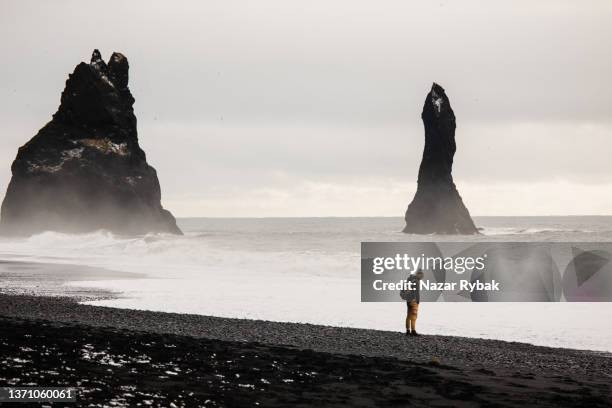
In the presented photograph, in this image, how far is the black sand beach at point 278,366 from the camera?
12594mm

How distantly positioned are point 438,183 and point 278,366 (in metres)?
115

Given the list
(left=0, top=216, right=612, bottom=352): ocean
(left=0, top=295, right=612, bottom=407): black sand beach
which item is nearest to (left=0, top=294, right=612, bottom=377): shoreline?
(left=0, top=295, right=612, bottom=407): black sand beach

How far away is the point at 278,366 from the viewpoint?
50.2 feet

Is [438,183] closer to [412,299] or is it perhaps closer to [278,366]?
[412,299]

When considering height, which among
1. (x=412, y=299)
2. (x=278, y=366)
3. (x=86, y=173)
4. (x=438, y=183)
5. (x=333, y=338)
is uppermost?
(x=438, y=183)

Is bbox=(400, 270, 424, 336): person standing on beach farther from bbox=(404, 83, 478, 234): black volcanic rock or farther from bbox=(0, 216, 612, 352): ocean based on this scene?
bbox=(404, 83, 478, 234): black volcanic rock

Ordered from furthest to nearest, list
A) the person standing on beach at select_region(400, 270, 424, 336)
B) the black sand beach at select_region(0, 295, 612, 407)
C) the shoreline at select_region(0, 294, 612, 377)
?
the person standing on beach at select_region(400, 270, 424, 336), the shoreline at select_region(0, 294, 612, 377), the black sand beach at select_region(0, 295, 612, 407)

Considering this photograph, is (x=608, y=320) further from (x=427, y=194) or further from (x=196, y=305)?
(x=427, y=194)

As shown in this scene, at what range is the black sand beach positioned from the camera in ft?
41.3

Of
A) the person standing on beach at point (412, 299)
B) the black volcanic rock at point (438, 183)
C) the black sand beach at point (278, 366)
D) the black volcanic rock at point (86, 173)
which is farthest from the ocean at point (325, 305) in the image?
the black volcanic rock at point (438, 183)

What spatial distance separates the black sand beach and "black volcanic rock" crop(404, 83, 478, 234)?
104m

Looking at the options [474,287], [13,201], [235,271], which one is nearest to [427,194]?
[13,201]

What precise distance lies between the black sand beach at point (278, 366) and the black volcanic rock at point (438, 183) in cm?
10377

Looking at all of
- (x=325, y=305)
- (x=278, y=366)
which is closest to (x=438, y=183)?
(x=325, y=305)
